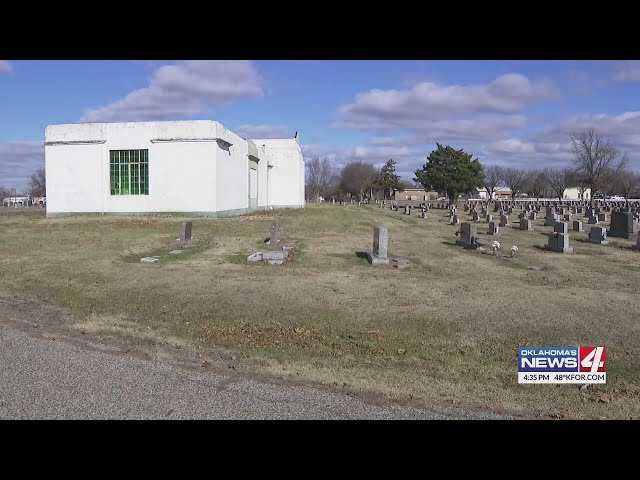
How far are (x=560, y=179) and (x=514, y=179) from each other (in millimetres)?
10471

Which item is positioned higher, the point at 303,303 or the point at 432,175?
the point at 432,175

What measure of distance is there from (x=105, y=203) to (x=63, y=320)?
26.8 metres

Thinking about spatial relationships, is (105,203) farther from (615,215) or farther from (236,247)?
(615,215)

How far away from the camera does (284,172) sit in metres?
54.8

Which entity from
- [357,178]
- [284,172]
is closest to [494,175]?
[357,178]

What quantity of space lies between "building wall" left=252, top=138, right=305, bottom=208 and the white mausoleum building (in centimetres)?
1991

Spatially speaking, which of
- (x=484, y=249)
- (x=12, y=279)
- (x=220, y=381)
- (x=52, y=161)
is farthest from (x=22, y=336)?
(x=52, y=161)

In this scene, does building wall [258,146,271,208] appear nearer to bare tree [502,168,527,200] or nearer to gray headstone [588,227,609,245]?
gray headstone [588,227,609,245]

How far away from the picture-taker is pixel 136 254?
55.4ft

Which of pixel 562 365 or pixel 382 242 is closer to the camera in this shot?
pixel 562 365

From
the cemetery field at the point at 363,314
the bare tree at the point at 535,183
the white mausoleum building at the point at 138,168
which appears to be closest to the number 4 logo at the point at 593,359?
the cemetery field at the point at 363,314

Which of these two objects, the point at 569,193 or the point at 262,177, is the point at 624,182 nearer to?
the point at 569,193

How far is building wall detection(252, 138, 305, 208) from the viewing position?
54.2 meters

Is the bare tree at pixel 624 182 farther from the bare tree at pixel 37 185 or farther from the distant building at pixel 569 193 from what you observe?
the bare tree at pixel 37 185
